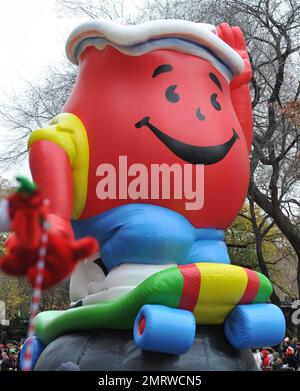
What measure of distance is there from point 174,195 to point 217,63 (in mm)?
1247

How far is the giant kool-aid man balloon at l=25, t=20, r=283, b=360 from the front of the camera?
17.1 ft

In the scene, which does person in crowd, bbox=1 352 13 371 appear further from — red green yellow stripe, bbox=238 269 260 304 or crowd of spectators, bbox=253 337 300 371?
red green yellow stripe, bbox=238 269 260 304

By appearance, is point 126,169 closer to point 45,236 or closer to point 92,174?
point 92,174

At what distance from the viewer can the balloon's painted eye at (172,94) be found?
18.8 feet

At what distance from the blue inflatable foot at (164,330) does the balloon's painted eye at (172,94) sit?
1.69 meters

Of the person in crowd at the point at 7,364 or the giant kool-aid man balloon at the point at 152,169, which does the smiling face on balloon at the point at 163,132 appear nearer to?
the giant kool-aid man balloon at the point at 152,169

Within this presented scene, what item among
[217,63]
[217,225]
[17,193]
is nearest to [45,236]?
[17,193]

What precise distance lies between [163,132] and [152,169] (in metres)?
0.30

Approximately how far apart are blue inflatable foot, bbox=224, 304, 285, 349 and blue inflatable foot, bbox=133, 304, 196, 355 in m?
0.43

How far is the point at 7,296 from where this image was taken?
109 ft

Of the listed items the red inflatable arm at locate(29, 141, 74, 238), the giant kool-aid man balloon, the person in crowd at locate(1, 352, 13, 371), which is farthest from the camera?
the person in crowd at locate(1, 352, 13, 371)

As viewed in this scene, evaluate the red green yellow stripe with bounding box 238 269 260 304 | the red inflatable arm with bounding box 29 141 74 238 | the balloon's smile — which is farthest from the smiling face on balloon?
the red green yellow stripe with bounding box 238 269 260 304

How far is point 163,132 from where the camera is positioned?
559 centimetres

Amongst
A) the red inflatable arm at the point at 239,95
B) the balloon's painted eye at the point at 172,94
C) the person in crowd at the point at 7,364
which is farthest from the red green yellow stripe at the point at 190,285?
the person in crowd at the point at 7,364
